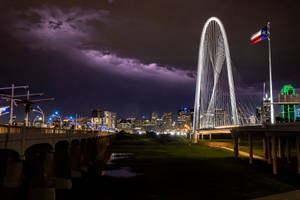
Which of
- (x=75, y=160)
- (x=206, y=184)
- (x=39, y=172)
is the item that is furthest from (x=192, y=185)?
(x=75, y=160)

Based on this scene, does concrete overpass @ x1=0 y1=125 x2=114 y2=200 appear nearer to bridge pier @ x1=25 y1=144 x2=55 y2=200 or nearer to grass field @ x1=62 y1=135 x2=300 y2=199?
bridge pier @ x1=25 y1=144 x2=55 y2=200

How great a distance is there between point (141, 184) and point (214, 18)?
58876 millimetres

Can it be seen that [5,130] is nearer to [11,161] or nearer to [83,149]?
[11,161]

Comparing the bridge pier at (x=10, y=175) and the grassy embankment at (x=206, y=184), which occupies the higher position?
the bridge pier at (x=10, y=175)

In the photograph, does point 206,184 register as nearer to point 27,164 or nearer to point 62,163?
point 62,163

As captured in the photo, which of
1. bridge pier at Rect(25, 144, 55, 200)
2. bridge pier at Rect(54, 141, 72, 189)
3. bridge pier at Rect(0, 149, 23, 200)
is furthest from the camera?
bridge pier at Rect(54, 141, 72, 189)

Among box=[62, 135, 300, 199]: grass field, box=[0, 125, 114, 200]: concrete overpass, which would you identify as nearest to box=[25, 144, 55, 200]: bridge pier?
box=[0, 125, 114, 200]: concrete overpass

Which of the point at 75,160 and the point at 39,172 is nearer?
the point at 39,172

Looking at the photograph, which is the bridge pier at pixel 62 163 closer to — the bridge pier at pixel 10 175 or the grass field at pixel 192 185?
the grass field at pixel 192 185

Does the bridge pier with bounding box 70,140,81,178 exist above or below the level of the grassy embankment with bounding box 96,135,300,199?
above

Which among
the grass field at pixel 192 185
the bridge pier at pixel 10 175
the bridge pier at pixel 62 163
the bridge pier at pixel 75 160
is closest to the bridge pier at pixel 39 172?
the bridge pier at pixel 10 175

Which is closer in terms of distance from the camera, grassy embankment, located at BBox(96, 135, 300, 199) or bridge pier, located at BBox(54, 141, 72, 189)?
grassy embankment, located at BBox(96, 135, 300, 199)

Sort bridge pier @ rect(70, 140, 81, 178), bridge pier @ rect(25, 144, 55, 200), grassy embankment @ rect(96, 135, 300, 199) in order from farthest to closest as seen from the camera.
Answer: bridge pier @ rect(70, 140, 81, 178) → grassy embankment @ rect(96, 135, 300, 199) → bridge pier @ rect(25, 144, 55, 200)

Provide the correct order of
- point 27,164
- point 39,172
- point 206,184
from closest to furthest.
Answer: point 39,172
point 27,164
point 206,184
